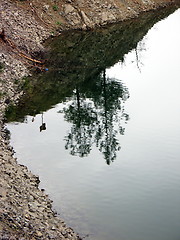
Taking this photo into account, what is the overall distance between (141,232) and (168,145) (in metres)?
9.98

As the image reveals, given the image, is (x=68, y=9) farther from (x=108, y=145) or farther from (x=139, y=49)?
(x=108, y=145)

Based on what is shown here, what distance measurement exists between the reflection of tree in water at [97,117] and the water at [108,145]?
0.08 metres

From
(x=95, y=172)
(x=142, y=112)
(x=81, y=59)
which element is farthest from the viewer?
(x=81, y=59)

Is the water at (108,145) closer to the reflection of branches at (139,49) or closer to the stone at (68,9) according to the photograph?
the reflection of branches at (139,49)

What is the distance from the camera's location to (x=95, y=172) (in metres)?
22.4

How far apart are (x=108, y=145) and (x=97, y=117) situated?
16.7 ft

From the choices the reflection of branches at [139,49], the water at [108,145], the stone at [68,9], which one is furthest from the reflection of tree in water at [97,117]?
the stone at [68,9]

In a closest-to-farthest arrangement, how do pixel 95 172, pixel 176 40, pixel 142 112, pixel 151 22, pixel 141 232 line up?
pixel 141 232 → pixel 95 172 → pixel 142 112 → pixel 176 40 → pixel 151 22

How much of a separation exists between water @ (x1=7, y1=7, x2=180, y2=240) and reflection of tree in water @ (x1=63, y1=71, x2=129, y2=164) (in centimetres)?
8

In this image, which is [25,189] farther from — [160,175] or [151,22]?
[151,22]

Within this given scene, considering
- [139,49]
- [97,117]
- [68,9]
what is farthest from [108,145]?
[68,9]

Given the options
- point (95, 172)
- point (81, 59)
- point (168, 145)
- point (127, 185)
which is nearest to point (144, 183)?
point (127, 185)

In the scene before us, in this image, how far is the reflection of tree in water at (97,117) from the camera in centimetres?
2588

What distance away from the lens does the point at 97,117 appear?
30.6 m
